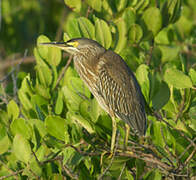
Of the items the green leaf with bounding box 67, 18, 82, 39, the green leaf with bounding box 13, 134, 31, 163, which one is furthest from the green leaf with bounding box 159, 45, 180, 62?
the green leaf with bounding box 13, 134, 31, 163

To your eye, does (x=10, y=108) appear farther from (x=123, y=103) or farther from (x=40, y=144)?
(x=123, y=103)

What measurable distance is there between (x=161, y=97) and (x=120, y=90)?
22.3 inches

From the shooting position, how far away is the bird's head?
10.2 feet

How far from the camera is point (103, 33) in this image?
310cm

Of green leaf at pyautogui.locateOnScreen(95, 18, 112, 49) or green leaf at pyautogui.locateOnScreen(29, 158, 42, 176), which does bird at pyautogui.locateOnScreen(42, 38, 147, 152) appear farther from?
green leaf at pyautogui.locateOnScreen(29, 158, 42, 176)

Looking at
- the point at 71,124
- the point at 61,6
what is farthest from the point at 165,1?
the point at 61,6

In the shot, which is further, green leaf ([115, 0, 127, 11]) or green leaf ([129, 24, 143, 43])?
green leaf ([115, 0, 127, 11])

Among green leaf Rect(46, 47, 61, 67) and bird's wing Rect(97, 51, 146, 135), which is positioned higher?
green leaf Rect(46, 47, 61, 67)

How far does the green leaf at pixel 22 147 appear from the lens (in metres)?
2.52

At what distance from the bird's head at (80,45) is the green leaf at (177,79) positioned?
613 mm

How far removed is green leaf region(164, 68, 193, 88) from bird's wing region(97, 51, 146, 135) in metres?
0.42

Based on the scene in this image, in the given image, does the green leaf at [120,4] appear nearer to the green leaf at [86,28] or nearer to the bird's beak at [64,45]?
the green leaf at [86,28]

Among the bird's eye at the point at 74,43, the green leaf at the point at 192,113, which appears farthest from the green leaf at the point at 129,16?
the green leaf at the point at 192,113

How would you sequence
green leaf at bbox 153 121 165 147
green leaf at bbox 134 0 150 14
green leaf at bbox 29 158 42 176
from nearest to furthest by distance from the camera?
1. green leaf at bbox 29 158 42 176
2. green leaf at bbox 153 121 165 147
3. green leaf at bbox 134 0 150 14
